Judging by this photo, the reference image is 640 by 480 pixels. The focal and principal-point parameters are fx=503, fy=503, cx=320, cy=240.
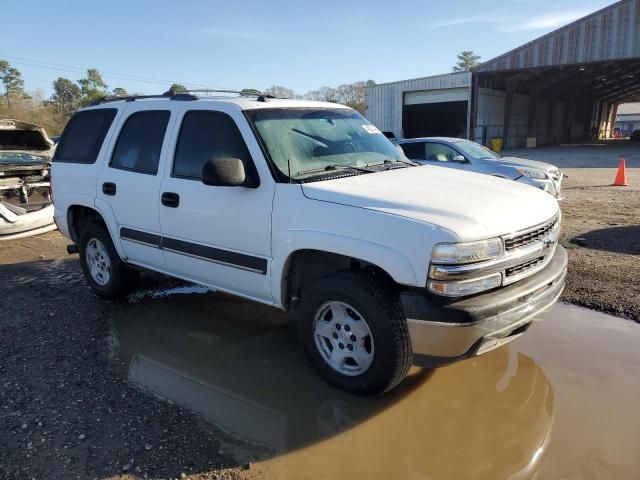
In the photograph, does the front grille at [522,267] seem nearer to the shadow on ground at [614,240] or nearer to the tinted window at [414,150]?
the shadow on ground at [614,240]

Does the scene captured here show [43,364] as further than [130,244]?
No

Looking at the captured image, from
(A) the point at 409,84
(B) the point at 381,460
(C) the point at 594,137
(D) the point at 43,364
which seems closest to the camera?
(B) the point at 381,460

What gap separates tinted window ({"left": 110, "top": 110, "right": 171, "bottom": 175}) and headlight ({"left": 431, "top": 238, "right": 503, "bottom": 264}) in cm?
281

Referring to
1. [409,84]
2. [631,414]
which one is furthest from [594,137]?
[631,414]

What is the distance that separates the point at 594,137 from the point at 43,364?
61.7 meters

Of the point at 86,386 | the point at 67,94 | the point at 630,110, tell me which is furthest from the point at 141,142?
the point at 630,110

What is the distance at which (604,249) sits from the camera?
22.4ft

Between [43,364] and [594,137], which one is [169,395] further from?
[594,137]

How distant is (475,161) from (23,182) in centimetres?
866

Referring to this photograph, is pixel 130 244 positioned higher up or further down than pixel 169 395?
higher up

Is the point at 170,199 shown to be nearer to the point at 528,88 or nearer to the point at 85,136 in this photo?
the point at 85,136

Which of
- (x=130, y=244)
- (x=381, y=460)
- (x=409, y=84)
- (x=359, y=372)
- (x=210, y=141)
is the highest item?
(x=409, y=84)

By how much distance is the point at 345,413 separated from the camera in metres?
3.33

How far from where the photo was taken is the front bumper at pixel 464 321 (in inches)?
114
